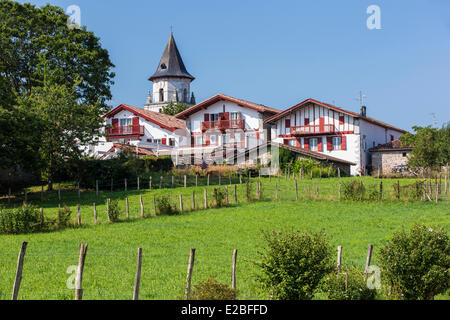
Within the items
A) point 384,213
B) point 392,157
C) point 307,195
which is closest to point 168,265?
point 384,213

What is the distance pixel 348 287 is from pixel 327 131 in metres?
45.6

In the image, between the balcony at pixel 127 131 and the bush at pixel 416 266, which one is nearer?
A: the bush at pixel 416 266

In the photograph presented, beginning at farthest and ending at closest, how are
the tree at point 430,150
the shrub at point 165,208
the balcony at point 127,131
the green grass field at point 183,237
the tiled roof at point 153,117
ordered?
1. the balcony at point 127,131
2. the tiled roof at point 153,117
3. the tree at point 430,150
4. the shrub at point 165,208
5. the green grass field at point 183,237

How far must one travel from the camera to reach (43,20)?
46.6m

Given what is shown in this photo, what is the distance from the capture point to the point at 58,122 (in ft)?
133

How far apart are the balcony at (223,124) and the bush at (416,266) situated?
4686 centimetres

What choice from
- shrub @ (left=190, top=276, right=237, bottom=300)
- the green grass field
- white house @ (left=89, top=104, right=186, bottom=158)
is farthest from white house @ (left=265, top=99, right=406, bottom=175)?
shrub @ (left=190, top=276, right=237, bottom=300)

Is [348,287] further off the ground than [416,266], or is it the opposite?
[416,266]

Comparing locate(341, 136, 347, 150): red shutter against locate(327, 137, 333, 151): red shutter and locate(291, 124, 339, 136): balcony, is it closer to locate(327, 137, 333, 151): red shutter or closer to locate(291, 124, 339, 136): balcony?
locate(291, 124, 339, 136): balcony

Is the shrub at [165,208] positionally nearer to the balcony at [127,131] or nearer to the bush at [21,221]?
the bush at [21,221]

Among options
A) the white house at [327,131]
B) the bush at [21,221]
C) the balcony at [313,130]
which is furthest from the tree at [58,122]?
the balcony at [313,130]

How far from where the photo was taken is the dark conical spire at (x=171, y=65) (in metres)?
103

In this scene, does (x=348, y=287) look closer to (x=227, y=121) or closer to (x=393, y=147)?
(x=393, y=147)

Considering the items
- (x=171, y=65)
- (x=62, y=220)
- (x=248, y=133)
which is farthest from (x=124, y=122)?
(x=171, y=65)
